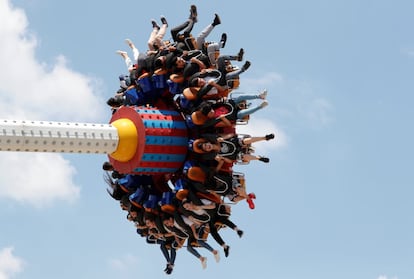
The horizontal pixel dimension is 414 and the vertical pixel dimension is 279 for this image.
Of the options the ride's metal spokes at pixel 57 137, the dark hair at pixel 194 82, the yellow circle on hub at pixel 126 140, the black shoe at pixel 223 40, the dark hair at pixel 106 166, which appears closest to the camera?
the ride's metal spokes at pixel 57 137

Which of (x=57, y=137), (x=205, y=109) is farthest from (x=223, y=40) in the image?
(x=57, y=137)

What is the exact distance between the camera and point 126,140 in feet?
124

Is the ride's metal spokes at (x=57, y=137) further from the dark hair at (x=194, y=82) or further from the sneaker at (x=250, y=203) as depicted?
the sneaker at (x=250, y=203)

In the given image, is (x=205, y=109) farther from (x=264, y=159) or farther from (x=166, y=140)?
(x=264, y=159)

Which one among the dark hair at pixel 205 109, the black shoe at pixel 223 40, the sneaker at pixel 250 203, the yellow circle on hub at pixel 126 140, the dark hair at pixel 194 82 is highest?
the black shoe at pixel 223 40

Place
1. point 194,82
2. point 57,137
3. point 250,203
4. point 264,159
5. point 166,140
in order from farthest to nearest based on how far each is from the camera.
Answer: point 250,203 → point 264,159 → point 194,82 → point 166,140 → point 57,137

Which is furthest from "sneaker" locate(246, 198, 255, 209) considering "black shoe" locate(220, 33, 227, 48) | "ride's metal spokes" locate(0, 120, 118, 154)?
"black shoe" locate(220, 33, 227, 48)

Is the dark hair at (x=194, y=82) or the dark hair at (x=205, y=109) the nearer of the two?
the dark hair at (x=205, y=109)

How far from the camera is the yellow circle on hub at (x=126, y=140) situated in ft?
124

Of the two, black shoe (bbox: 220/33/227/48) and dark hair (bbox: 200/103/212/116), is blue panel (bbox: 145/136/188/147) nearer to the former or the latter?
dark hair (bbox: 200/103/212/116)

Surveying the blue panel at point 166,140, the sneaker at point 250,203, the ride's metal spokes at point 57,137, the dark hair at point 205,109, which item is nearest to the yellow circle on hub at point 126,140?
the ride's metal spokes at point 57,137

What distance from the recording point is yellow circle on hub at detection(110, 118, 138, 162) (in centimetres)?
3772

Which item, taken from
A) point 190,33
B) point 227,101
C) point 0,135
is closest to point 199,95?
point 227,101

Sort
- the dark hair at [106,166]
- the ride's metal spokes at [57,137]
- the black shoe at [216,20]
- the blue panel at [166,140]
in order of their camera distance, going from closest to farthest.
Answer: the ride's metal spokes at [57,137] < the blue panel at [166,140] < the black shoe at [216,20] < the dark hair at [106,166]
